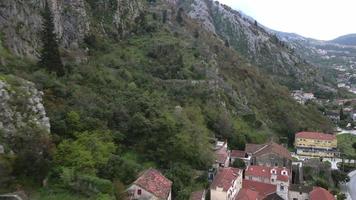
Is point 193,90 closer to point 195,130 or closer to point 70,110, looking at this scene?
point 195,130

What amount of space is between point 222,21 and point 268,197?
14731 centimetres

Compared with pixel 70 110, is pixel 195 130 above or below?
below

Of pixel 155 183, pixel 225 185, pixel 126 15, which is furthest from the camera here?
pixel 126 15

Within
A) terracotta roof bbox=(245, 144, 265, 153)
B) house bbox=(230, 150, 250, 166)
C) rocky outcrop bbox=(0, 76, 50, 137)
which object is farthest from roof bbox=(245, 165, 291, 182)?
rocky outcrop bbox=(0, 76, 50, 137)

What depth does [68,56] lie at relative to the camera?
2216 inches

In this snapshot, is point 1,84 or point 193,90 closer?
point 1,84

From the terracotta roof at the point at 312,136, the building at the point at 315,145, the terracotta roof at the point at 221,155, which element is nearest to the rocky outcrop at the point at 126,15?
the terracotta roof at the point at 221,155

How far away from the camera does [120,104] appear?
154 feet

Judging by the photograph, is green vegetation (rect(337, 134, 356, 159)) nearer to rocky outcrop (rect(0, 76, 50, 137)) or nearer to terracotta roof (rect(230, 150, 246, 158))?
terracotta roof (rect(230, 150, 246, 158))

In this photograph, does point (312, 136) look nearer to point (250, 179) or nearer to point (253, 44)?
point (250, 179)

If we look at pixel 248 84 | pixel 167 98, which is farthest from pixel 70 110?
pixel 248 84

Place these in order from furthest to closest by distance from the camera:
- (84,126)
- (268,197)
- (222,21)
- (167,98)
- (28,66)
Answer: (222,21), (167,98), (268,197), (28,66), (84,126)

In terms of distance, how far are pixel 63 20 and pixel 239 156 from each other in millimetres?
32295

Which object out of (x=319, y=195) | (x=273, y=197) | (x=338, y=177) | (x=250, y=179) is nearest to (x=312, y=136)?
(x=338, y=177)
